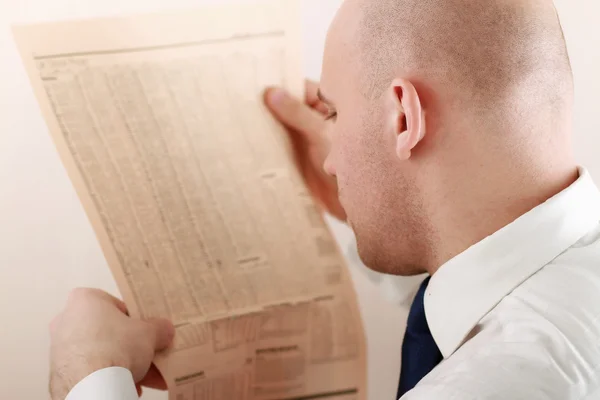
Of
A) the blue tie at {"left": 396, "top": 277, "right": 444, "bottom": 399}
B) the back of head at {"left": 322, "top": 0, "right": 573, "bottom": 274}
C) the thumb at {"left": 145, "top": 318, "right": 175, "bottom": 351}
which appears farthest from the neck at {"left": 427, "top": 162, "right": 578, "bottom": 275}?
the thumb at {"left": 145, "top": 318, "right": 175, "bottom": 351}

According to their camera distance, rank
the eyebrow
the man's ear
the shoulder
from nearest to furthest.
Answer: the shoulder < the man's ear < the eyebrow

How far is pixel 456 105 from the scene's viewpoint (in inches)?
23.0

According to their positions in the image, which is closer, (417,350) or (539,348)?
(539,348)

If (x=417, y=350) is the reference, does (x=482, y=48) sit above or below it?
above

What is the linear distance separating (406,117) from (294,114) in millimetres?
168

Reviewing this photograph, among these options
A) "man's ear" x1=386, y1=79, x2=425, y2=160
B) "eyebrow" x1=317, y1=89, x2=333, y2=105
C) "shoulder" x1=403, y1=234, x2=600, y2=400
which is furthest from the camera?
"eyebrow" x1=317, y1=89, x2=333, y2=105

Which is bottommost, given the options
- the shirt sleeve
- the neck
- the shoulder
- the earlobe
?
the shoulder

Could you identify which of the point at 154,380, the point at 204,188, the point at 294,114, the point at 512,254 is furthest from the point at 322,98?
the point at 154,380

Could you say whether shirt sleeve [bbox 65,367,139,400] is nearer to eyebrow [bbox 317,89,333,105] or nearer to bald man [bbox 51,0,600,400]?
bald man [bbox 51,0,600,400]

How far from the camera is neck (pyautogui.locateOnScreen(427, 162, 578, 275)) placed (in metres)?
0.59

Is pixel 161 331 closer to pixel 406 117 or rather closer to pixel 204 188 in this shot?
pixel 204 188

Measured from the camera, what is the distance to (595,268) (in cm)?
57

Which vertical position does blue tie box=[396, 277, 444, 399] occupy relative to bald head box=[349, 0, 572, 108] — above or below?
below

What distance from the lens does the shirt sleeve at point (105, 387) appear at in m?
0.59
